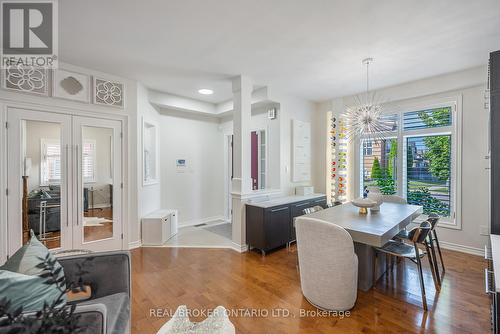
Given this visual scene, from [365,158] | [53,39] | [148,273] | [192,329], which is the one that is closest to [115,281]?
[192,329]

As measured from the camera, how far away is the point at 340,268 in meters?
2.02

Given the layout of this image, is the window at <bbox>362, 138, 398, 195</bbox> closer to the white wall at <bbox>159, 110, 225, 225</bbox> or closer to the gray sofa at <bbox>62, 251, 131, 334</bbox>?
the white wall at <bbox>159, 110, 225, 225</bbox>

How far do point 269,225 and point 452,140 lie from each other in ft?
10.3

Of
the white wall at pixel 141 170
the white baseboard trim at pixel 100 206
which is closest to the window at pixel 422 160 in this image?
the white wall at pixel 141 170

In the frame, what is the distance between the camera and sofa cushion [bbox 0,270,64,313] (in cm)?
111

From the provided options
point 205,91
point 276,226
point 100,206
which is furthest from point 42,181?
point 276,226

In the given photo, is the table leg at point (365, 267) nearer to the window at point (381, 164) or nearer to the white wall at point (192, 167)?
the window at point (381, 164)

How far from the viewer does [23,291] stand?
114 cm

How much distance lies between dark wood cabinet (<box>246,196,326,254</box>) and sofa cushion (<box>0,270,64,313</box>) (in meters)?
2.53

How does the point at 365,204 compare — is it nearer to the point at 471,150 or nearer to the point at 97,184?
the point at 471,150

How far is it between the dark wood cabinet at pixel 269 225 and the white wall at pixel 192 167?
1.98 m

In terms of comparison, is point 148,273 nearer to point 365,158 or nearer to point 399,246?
point 399,246

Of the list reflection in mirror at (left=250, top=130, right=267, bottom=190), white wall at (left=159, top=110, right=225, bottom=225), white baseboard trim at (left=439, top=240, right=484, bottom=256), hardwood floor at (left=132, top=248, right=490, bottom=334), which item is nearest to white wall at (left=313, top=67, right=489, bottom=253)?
white baseboard trim at (left=439, top=240, right=484, bottom=256)

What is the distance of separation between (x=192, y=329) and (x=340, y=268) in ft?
4.22
